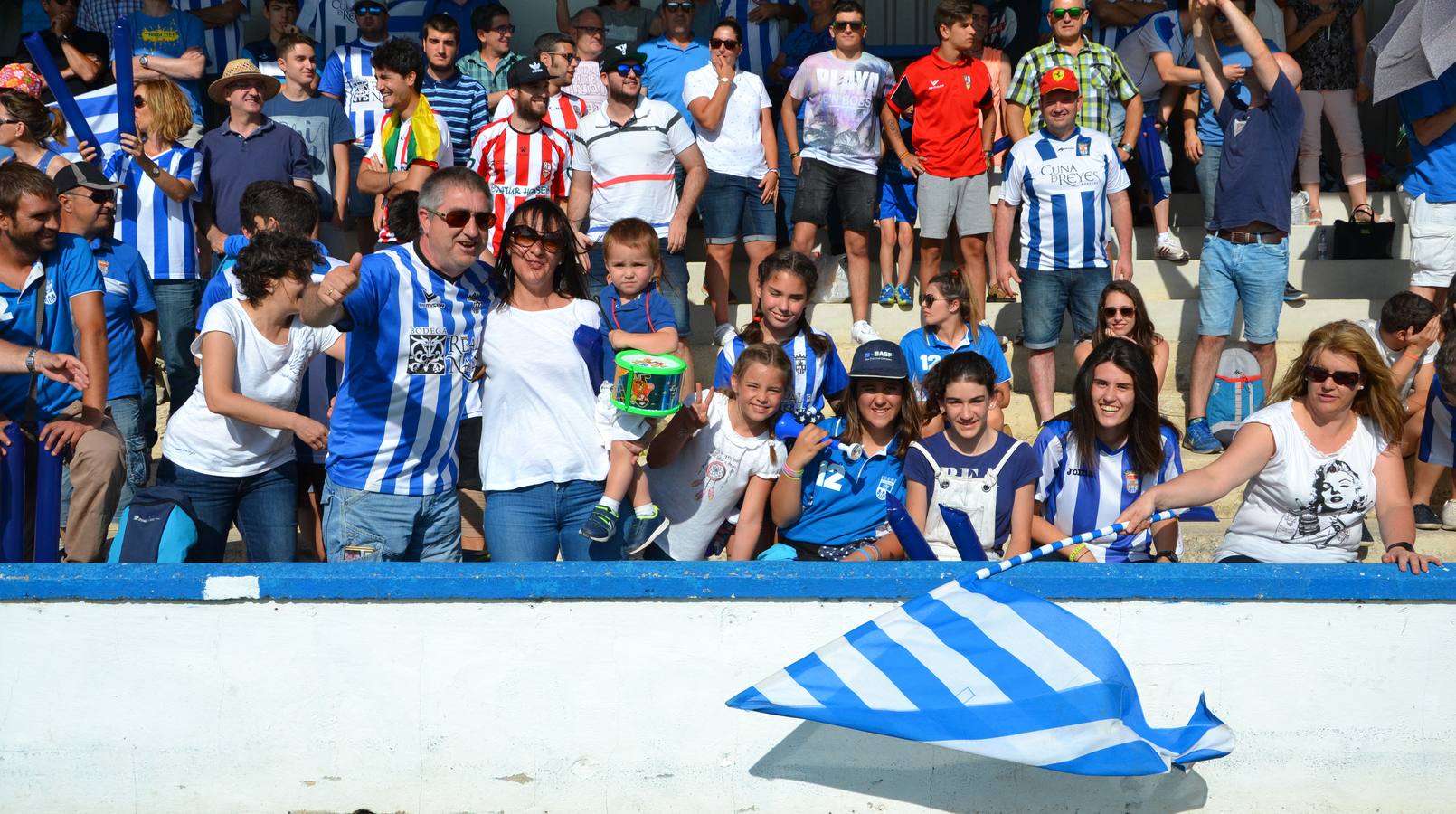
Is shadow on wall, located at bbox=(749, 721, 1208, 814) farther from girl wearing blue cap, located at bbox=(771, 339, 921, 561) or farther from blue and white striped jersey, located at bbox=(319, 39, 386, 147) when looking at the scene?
blue and white striped jersey, located at bbox=(319, 39, 386, 147)

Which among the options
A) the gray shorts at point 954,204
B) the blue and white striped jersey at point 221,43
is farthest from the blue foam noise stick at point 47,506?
the blue and white striped jersey at point 221,43

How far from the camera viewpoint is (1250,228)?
23.2 feet

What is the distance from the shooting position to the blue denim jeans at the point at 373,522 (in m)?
4.42

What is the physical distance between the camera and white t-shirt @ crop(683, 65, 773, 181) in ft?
25.0

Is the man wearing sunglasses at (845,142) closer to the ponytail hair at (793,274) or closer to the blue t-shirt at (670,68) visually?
the blue t-shirt at (670,68)

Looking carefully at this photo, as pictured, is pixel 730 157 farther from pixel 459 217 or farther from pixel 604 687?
pixel 604 687

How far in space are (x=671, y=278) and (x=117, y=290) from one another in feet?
8.87

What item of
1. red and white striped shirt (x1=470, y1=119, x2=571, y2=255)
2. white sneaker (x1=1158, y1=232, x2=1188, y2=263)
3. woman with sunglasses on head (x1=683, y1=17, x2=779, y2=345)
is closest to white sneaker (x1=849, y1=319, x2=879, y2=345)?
woman with sunglasses on head (x1=683, y1=17, x2=779, y2=345)

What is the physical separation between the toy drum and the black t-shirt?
570 centimetres

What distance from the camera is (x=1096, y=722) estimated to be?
3.80 m

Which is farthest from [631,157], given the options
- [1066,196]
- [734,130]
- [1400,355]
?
[1400,355]

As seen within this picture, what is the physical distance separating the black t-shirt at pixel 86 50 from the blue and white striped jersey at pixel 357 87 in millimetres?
1537

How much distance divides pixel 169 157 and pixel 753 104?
315 cm

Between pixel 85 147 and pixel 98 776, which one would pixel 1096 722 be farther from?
pixel 85 147
